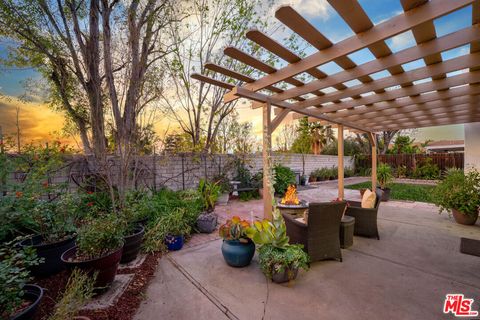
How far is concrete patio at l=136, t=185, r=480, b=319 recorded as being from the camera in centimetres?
203

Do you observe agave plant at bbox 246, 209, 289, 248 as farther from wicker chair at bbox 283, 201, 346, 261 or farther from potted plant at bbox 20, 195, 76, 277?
potted plant at bbox 20, 195, 76, 277

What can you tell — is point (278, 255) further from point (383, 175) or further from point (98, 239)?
point (383, 175)

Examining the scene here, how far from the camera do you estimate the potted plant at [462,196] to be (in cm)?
448

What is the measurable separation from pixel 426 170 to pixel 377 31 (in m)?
14.6

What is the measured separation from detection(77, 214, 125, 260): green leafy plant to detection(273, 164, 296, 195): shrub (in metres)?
6.10

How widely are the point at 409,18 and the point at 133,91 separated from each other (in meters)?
3.36

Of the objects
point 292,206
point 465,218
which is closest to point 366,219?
point 292,206

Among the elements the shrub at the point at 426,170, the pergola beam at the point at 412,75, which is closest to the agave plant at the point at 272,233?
the pergola beam at the point at 412,75

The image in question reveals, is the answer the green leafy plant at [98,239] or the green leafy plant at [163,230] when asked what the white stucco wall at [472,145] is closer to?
the green leafy plant at [163,230]

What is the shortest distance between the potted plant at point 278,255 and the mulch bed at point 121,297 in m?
1.36

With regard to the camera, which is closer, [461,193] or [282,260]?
[282,260]

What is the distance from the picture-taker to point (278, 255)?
7.86 feet

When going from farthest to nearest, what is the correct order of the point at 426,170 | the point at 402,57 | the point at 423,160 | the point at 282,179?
the point at 423,160, the point at 426,170, the point at 282,179, the point at 402,57

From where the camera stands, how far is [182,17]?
6.77 metres
